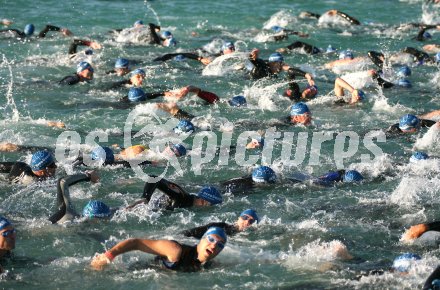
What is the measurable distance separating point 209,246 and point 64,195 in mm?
2574

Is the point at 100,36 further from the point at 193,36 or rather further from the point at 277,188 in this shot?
the point at 277,188

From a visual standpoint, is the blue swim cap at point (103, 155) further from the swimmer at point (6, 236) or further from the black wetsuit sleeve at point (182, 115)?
the swimmer at point (6, 236)

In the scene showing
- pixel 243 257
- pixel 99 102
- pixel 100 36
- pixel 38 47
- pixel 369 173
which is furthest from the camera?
pixel 100 36

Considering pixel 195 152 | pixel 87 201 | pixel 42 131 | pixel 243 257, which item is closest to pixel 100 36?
pixel 42 131

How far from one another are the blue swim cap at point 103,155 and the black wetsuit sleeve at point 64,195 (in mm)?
2397

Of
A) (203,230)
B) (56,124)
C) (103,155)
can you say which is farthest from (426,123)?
(56,124)

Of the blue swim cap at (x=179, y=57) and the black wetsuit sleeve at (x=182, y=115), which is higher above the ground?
the blue swim cap at (x=179, y=57)

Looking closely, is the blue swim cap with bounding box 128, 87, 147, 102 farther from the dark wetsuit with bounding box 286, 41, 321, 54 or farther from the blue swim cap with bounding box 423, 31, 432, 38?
the blue swim cap with bounding box 423, 31, 432, 38

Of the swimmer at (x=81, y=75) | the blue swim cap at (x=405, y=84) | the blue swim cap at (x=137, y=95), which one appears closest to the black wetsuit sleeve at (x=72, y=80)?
the swimmer at (x=81, y=75)

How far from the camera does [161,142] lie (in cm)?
1502

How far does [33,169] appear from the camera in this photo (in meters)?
12.0

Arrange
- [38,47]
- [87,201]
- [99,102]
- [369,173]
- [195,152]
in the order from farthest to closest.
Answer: [38,47], [99,102], [195,152], [369,173], [87,201]

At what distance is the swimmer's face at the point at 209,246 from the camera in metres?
8.95

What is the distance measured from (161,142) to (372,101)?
19.2ft
